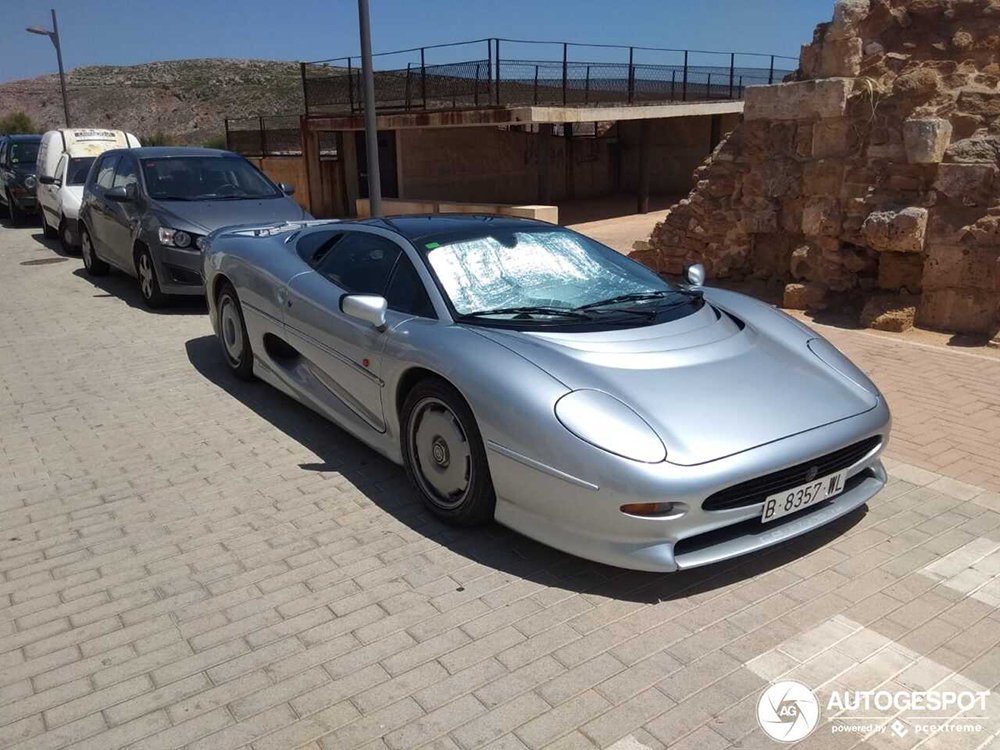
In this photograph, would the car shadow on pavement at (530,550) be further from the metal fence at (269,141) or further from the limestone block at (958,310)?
the metal fence at (269,141)

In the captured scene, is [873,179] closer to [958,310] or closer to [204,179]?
[958,310]

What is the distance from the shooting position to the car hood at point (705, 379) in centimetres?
344

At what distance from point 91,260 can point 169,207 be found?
317cm

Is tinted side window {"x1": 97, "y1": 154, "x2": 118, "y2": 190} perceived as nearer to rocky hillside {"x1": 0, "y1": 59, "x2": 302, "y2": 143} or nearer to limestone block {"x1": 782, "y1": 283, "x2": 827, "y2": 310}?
limestone block {"x1": 782, "y1": 283, "x2": 827, "y2": 310}

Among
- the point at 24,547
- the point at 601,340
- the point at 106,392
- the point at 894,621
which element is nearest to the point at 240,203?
the point at 106,392

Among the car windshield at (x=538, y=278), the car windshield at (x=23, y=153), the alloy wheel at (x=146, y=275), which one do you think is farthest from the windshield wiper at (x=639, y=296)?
the car windshield at (x=23, y=153)

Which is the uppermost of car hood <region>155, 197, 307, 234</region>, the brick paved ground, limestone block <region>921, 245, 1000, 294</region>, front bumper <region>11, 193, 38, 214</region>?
car hood <region>155, 197, 307, 234</region>

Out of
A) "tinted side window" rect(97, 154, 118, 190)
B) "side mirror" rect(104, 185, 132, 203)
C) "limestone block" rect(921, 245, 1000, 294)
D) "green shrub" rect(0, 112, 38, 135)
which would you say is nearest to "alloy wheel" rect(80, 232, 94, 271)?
"tinted side window" rect(97, 154, 118, 190)

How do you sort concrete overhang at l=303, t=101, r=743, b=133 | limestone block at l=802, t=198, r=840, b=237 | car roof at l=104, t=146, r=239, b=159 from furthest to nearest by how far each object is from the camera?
concrete overhang at l=303, t=101, r=743, b=133, car roof at l=104, t=146, r=239, b=159, limestone block at l=802, t=198, r=840, b=237

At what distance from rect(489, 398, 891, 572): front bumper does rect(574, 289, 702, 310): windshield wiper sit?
118cm

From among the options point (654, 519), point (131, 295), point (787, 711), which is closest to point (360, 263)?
point (654, 519)

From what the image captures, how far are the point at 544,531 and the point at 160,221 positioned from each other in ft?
22.9

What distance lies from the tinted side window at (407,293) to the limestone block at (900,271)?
5912 mm

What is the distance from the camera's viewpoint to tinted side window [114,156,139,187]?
968 cm
